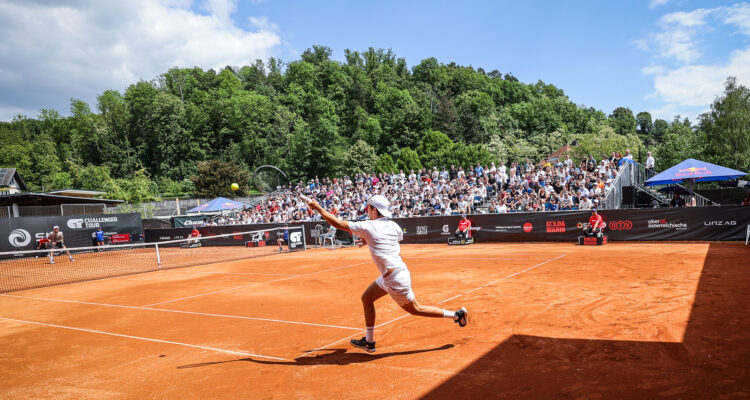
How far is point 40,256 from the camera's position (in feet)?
101

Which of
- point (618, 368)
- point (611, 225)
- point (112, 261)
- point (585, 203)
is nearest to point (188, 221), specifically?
point (112, 261)

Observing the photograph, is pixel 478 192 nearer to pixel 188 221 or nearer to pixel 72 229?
pixel 188 221

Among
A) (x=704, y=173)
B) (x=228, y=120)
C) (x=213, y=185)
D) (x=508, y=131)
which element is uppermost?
(x=228, y=120)

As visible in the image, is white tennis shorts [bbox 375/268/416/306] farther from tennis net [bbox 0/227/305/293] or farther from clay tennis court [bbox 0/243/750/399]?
tennis net [bbox 0/227/305/293]

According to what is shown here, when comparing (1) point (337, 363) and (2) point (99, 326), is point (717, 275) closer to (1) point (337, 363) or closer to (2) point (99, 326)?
(1) point (337, 363)

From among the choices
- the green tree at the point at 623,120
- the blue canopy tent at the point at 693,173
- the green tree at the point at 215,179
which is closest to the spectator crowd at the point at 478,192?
the blue canopy tent at the point at 693,173

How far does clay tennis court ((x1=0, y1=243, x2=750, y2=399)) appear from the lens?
197 inches

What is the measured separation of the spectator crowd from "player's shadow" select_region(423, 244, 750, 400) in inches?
659

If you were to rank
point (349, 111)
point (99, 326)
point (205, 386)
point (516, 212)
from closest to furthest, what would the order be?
point (205, 386), point (99, 326), point (516, 212), point (349, 111)

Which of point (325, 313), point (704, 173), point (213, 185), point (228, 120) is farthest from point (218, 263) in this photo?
point (228, 120)

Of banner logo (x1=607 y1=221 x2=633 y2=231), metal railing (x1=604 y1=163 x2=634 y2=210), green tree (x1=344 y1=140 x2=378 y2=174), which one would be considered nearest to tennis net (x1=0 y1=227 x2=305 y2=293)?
banner logo (x1=607 y1=221 x2=633 y2=231)

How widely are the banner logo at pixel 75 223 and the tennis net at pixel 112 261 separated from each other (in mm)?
1908

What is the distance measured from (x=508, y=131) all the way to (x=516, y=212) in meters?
63.3

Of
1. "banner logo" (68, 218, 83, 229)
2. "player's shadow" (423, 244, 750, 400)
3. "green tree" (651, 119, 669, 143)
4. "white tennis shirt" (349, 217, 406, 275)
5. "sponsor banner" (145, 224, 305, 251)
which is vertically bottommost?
"player's shadow" (423, 244, 750, 400)
